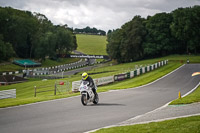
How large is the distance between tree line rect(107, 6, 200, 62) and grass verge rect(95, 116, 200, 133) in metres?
75.8

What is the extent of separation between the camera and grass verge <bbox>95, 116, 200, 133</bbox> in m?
8.05

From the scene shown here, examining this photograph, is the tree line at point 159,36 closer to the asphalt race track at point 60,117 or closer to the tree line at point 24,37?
the tree line at point 24,37

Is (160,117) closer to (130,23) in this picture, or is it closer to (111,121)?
(111,121)

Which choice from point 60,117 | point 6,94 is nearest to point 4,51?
point 6,94

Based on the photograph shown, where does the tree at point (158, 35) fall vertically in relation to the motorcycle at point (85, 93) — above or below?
above

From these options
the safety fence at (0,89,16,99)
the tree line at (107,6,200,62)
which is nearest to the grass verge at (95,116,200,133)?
the safety fence at (0,89,16,99)

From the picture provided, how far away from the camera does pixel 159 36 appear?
8725 centimetres

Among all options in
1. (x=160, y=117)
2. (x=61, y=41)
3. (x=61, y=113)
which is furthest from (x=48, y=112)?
(x=61, y=41)

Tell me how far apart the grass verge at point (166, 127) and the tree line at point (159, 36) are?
2985 inches

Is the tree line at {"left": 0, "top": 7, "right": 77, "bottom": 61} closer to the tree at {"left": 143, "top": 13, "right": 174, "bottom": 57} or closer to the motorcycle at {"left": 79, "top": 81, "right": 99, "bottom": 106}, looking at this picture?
the tree at {"left": 143, "top": 13, "right": 174, "bottom": 57}

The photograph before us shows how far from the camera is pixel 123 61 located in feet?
296

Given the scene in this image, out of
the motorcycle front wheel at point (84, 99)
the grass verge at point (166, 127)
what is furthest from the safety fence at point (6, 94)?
the grass verge at point (166, 127)

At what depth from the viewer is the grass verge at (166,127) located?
805 centimetres

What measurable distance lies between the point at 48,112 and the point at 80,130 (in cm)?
414
